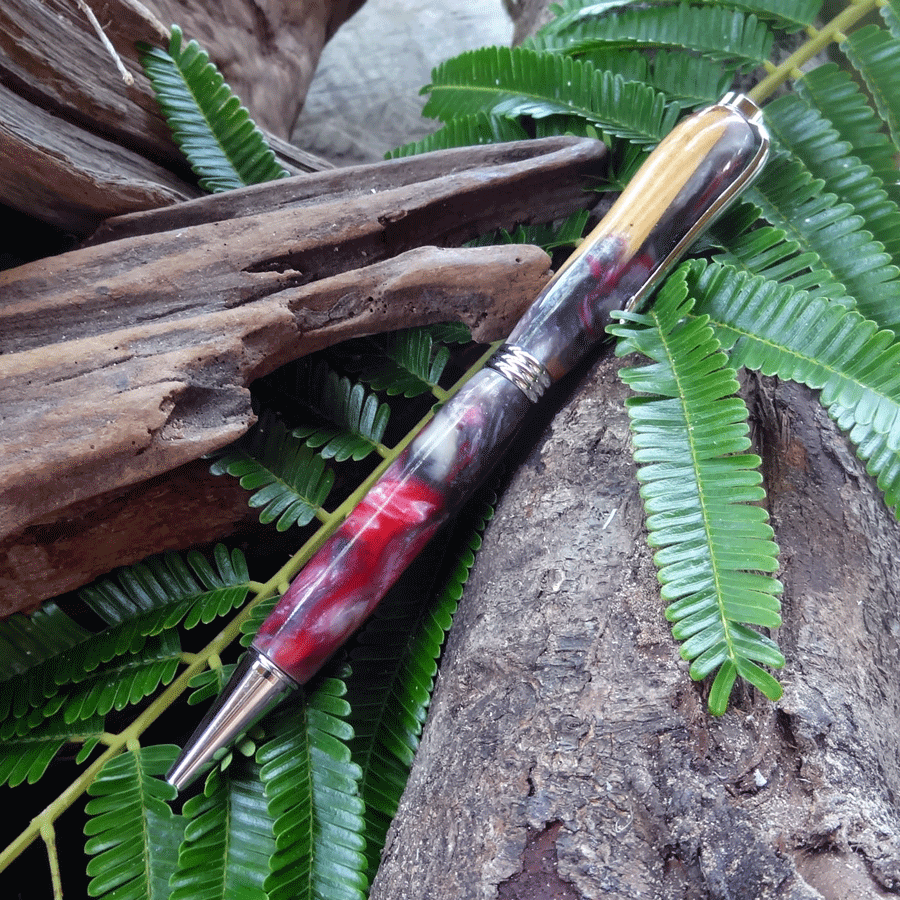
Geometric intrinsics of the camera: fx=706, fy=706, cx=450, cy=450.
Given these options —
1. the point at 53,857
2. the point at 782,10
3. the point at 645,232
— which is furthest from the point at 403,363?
the point at 782,10

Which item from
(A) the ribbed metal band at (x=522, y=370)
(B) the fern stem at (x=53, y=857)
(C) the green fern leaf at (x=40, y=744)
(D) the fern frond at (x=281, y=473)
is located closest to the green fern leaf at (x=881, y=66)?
(A) the ribbed metal band at (x=522, y=370)

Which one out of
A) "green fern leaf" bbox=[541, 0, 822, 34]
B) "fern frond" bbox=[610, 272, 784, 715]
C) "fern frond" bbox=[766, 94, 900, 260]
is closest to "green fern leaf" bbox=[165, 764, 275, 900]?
"fern frond" bbox=[610, 272, 784, 715]

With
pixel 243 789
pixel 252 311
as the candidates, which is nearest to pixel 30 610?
pixel 243 789

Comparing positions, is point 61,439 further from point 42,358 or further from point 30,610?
point 30,610

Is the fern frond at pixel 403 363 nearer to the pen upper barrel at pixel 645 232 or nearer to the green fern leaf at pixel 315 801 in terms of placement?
the pen upper barrel at pixel 645 232

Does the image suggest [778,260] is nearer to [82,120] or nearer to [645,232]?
[645,232]

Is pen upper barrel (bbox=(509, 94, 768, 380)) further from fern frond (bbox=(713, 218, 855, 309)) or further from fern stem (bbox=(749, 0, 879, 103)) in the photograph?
fern stem (bbox=(749, 0, 879, 103))
